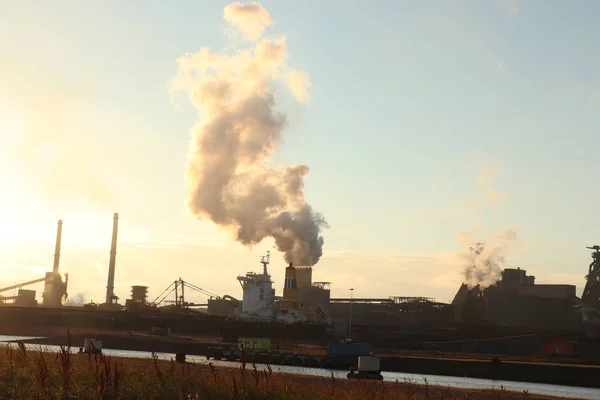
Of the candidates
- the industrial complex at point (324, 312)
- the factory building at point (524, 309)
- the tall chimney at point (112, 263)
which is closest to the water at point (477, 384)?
the industrial complex at point (324, 312)

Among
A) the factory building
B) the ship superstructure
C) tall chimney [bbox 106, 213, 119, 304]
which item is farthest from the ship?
tall chimney [bbox 106, 213, 119, 304]

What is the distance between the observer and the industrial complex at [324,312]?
118000 mm

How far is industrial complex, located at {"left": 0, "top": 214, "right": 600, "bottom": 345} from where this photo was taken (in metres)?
118

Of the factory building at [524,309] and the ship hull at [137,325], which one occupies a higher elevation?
the factory building at [524,309]

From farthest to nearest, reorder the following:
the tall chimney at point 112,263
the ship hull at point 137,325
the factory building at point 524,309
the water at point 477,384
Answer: the tall chimney at point 112,263
the factory building at point 524,309
the ship hull at point 137,325
the water at point 477,384

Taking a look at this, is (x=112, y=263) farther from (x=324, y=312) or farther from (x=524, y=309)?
(x=524, y=309)

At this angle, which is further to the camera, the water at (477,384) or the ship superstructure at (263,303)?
the ship superstructure at (263,303)

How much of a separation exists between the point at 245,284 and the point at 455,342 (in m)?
34.3

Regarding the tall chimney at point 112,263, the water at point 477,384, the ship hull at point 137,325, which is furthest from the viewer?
the tall chimney at point 112,263

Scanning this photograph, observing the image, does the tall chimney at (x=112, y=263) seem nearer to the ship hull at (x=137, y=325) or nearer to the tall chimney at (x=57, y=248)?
the tall chimney at (x=57, y=248)

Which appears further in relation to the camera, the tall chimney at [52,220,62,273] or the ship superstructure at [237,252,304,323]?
the tall chimney at [52,220,62,273]

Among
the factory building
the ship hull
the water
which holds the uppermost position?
the factory building

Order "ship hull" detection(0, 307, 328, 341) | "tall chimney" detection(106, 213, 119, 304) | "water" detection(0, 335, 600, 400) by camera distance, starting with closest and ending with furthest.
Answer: "water" detection(0, 335, 600, 400), "ship hull" detection(0, 307, 328, 341), "tall chimney" detection(106, 213, 119, 304)

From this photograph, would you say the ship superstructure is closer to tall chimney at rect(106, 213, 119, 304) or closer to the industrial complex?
the industrial complex
